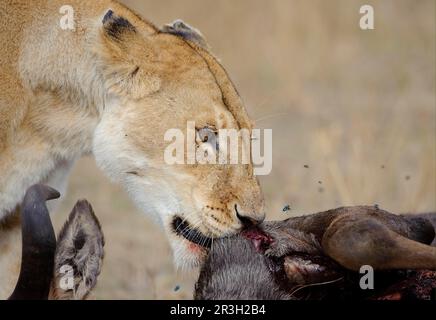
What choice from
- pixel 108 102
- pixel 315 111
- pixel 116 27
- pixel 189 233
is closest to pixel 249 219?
pixel 189 233

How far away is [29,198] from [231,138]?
3.04 ft

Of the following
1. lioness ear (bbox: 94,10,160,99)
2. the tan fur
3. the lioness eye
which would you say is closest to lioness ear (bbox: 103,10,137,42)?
lioness ear (bbox: 94,10,160,99)

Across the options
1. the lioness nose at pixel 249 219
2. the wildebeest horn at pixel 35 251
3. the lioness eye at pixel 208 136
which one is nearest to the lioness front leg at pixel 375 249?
the lioness nose at pixel 249 219

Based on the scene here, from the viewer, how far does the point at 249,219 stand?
4.17 meters

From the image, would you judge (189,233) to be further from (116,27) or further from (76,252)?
(116,27)

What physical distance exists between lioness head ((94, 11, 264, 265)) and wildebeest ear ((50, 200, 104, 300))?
41 centimetres

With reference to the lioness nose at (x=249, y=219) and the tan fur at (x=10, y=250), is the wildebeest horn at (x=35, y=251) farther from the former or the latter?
the tan fur at (x=10, y=250)

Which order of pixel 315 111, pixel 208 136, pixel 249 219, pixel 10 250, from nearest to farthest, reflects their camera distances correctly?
pixel 249 219 < pixel 208 136 < pixel 10 250 < pixel 315 111

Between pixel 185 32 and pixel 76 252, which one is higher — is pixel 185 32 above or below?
above

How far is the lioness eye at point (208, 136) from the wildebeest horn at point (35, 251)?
80 cm

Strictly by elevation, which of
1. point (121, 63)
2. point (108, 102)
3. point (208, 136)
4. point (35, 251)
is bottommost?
point (35, 251)

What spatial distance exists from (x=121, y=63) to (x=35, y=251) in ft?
3.56

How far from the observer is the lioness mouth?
4.25 metres

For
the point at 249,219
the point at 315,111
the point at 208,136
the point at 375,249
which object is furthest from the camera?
the point at 315,111
